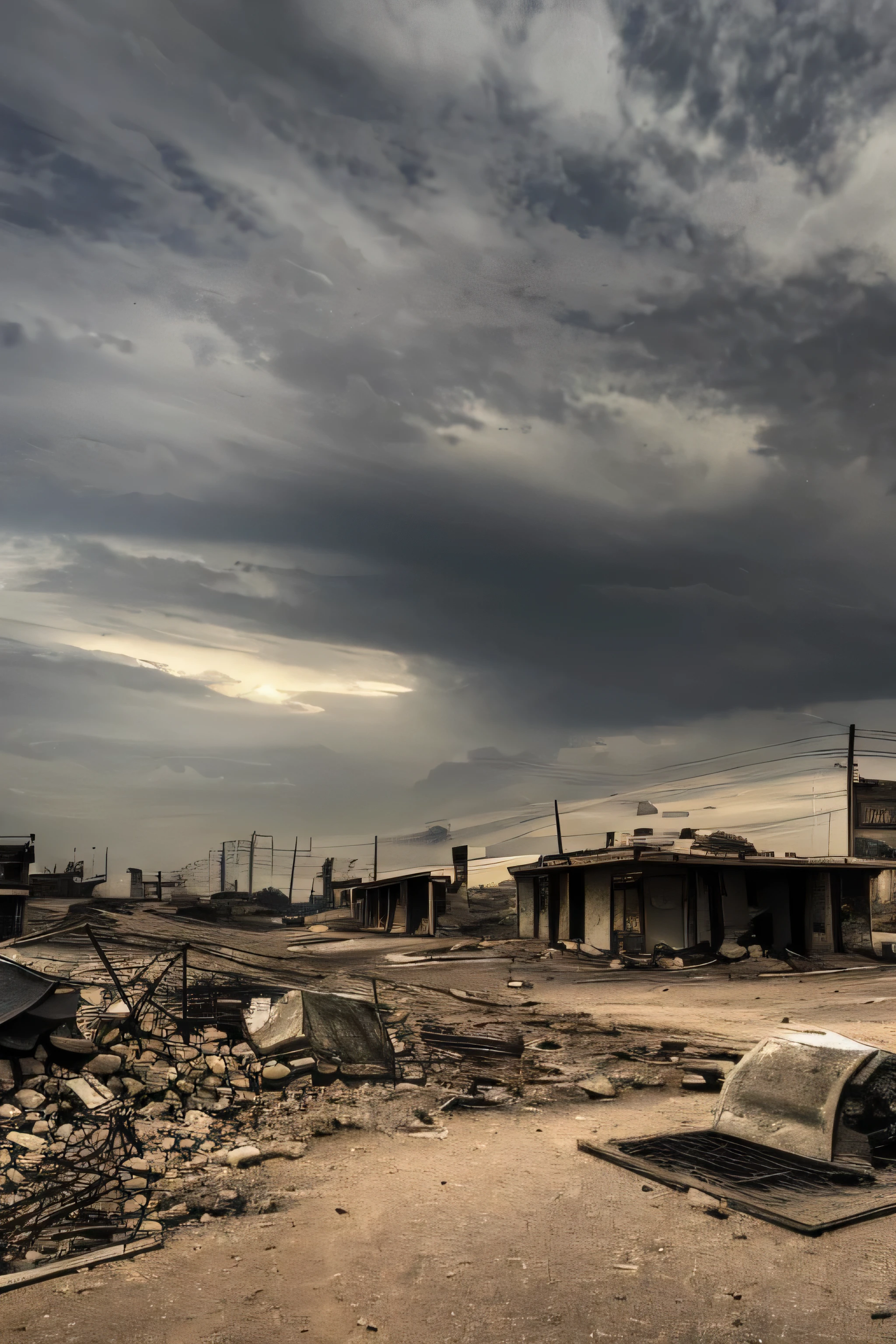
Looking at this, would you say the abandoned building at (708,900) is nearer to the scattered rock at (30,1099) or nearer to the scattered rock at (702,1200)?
the scattered rock at (702,1200)

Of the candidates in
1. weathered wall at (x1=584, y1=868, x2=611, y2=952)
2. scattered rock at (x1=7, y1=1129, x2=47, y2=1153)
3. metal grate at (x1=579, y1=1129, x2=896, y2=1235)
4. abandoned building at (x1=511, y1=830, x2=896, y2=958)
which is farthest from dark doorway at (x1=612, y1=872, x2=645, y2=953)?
scattered rock at (x1=7, y1=1129, x2=47, y2=1153)

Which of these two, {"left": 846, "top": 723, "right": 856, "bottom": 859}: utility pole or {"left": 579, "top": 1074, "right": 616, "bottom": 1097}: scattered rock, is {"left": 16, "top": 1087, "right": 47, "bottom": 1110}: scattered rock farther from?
{"left": 846, "top": 723, "right": 856, "bottom": 859}: utility pole

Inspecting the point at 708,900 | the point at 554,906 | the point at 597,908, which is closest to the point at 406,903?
the point at 554,906

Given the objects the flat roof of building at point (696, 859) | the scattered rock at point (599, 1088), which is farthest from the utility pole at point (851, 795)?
the scattered rock at point (599, 1088)

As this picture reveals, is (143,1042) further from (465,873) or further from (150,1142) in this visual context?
(465,873)

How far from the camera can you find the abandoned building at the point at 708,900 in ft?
92.5

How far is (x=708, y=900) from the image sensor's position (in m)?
28.6

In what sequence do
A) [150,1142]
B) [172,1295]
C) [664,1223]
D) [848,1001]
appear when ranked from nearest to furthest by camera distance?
[172,1295]
[664,1223]
[150,1142]
[848,1001]

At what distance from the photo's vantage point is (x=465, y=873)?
1881 inches

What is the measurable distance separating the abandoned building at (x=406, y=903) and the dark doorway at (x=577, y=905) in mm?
9369

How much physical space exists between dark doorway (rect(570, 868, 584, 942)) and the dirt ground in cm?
2195

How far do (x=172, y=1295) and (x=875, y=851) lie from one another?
156 feet

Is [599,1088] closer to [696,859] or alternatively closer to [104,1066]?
[104,1066]

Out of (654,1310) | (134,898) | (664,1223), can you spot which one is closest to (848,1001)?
(664,1223)
